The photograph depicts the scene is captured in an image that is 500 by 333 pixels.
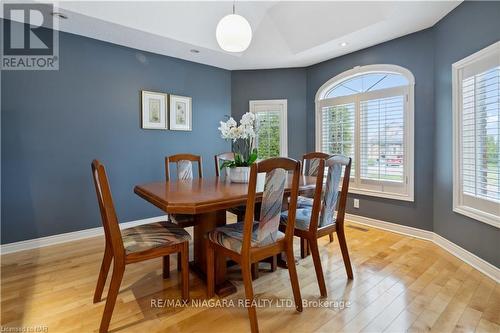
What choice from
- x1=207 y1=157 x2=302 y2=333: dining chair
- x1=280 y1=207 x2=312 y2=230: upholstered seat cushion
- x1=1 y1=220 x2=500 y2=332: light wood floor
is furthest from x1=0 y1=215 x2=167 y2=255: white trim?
x1=280 y1=207 x2=312 y2=230: upholstered seat cushion

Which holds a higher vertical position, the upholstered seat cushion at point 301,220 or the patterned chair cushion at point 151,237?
the upholstered seat cushion at point 301,220

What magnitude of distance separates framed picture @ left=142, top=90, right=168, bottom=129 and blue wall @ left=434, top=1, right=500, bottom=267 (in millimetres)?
3608

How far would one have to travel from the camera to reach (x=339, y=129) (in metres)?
4.11

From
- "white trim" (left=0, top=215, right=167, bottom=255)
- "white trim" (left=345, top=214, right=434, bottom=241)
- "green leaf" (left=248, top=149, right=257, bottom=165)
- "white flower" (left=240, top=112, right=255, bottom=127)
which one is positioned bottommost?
"white trim" (left=0, top=215, right=167, bottom=255)

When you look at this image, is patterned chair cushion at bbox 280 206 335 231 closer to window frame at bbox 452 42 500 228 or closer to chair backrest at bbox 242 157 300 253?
chair backrest at bbox 242 157 300 253

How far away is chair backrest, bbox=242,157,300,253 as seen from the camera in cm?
154

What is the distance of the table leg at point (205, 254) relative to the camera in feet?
6.72

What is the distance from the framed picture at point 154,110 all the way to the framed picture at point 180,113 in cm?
11

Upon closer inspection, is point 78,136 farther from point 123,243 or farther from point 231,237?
point 231,237

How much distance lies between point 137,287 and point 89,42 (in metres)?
3.01

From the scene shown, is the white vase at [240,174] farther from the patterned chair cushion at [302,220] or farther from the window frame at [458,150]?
the window frame at [458,150]

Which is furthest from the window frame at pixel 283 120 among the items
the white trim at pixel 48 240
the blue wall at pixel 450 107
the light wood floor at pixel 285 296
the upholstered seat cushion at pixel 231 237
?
the white trim at pixel 48 240

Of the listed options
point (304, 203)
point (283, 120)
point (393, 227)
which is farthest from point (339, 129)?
point (304, 203)

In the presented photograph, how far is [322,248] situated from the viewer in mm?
2895
